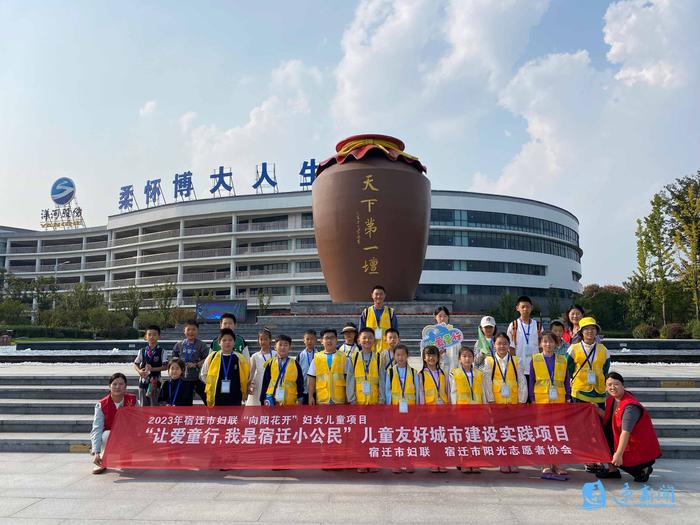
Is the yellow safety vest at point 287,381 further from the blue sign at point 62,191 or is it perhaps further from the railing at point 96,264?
the blue sign at point 62,191

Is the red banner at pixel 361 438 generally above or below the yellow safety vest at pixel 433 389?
below

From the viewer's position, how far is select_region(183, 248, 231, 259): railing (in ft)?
132

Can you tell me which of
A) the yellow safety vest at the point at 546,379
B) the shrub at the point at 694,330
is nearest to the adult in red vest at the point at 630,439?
the yellow safety vest at the point at 546,379

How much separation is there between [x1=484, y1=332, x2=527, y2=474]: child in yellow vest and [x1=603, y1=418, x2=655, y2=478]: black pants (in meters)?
0.71

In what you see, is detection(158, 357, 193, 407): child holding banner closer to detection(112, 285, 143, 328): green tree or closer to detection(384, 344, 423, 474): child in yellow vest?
detection(384, 344, 423, 474): child in yellow vest

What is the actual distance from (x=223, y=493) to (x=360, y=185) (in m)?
9.11

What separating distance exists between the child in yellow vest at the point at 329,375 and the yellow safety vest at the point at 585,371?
205 cm

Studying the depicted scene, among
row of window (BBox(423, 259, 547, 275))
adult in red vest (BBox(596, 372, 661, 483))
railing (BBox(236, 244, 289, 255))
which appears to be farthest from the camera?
railing (BBox(236, 244, 289, 255))

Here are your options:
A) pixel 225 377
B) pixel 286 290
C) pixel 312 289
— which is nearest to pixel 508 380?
pixel 225 377

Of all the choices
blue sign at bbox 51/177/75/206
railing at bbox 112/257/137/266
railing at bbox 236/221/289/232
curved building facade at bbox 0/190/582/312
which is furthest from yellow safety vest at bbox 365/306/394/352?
blue sign at bbox 51/177/75/206

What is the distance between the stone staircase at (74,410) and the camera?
5383 mm

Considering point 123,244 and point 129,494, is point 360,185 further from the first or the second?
point 123,244

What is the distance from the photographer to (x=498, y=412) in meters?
4.64

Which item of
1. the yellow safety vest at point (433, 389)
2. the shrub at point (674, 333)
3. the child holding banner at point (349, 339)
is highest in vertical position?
the child holding banner at point (349, 339)
